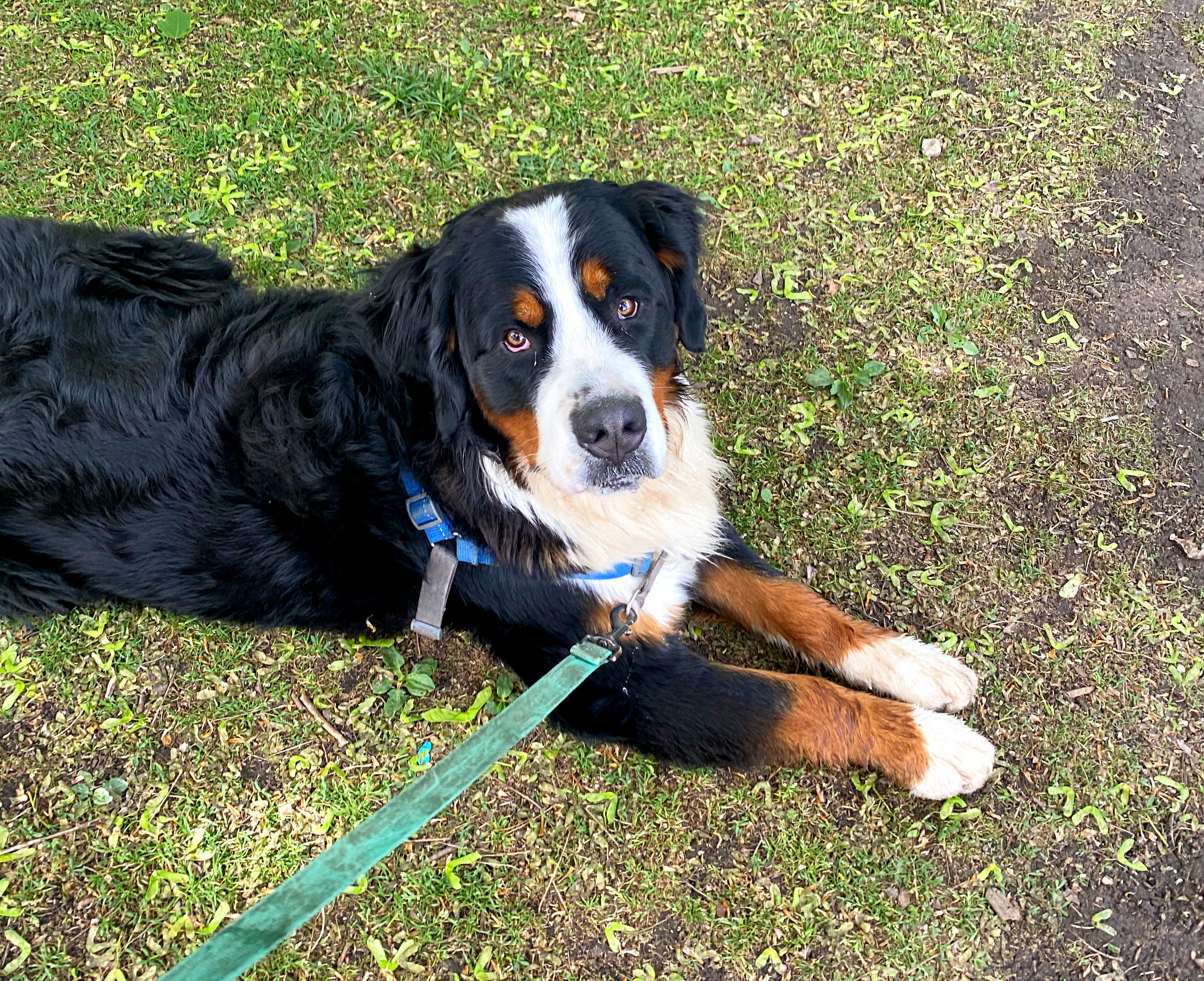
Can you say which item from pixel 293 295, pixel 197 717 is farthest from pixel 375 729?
pixel 293 295

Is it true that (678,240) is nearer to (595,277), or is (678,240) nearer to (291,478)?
(595,277)

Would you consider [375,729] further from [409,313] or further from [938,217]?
[938,217]

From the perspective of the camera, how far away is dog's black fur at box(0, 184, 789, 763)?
2.91 meters

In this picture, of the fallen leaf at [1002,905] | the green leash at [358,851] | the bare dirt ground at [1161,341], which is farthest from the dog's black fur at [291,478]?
the bare dirt ground at [1161,341]

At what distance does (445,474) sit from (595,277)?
0.82 metres

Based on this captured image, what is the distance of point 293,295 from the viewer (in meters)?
3.48

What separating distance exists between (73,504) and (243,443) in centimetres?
66

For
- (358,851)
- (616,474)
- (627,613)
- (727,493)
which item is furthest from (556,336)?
(727,493)

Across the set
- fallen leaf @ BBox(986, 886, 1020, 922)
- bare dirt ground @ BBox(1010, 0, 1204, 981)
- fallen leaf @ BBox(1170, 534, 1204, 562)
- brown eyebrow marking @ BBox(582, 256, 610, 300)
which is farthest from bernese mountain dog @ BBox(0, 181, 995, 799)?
fallen leaf @ BBox(1170, 534, 1204, 562)

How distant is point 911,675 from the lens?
3.31 metres

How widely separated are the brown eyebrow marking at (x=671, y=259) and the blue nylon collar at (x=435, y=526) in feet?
3.60

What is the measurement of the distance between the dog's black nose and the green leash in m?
0.68

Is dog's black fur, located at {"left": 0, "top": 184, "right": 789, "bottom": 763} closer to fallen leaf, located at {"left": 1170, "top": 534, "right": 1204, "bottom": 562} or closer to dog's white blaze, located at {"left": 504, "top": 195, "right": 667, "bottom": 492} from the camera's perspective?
dog's white blaze, located at {"left": 504, "top": 195, "right": 667, "bottom": 492}

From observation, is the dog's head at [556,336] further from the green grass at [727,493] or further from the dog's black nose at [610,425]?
the green grass at [727,493]
